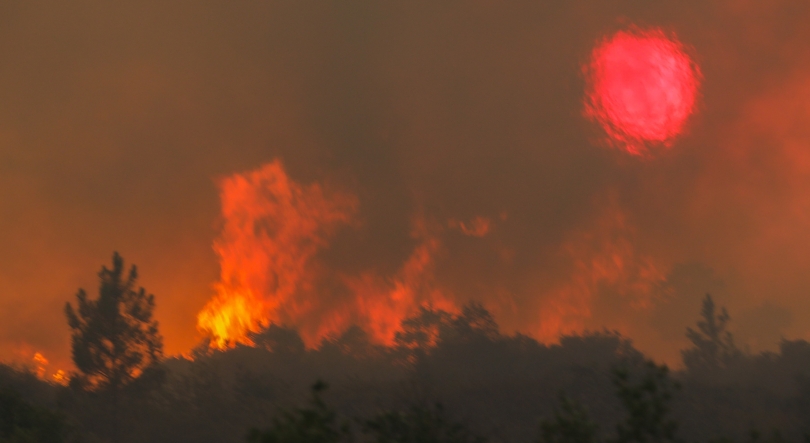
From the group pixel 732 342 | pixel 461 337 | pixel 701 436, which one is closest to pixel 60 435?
pixel 461 337

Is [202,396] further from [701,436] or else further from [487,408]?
[701,436]

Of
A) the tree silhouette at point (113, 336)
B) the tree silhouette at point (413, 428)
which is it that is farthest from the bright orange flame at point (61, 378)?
the tree silhouette at point (413, 428)

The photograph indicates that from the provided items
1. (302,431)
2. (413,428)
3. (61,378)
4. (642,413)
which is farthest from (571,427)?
(61,378)

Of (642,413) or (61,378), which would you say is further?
(61,378)

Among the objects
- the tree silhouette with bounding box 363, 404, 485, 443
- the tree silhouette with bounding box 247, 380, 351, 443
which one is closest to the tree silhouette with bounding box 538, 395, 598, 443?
the tree silhouette with bounding box 363, 404, 485, 443

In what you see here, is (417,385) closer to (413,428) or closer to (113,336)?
(413,428)

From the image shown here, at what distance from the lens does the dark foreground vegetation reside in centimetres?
2241

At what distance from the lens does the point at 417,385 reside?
23641 millimetres

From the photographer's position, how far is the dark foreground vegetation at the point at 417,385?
22.4 meters

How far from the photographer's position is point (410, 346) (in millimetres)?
28547

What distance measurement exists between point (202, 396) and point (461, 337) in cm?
1281

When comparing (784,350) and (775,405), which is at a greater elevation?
(784,350)

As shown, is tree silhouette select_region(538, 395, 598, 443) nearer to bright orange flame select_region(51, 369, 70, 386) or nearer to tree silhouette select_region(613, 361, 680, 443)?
tree silhouette select_region(613, 361, 680, 443)

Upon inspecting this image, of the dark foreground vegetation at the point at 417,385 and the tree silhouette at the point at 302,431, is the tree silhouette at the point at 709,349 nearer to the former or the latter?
the dark foreground vegetation at the point at 417,385
